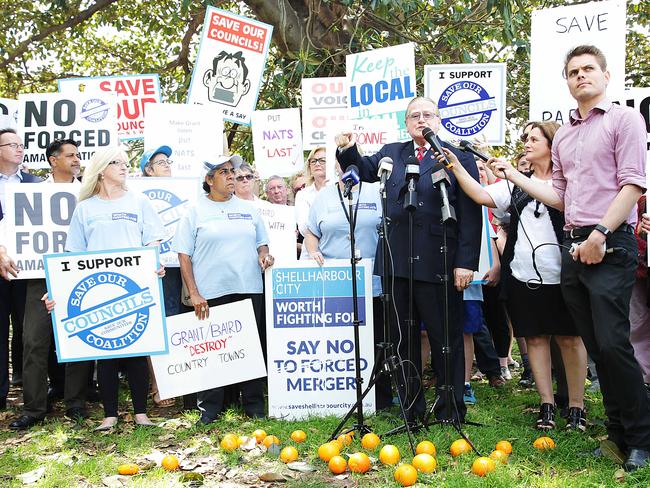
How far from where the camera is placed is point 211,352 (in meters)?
5.64

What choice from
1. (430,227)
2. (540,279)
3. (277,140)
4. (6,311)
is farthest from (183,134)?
(540,279)

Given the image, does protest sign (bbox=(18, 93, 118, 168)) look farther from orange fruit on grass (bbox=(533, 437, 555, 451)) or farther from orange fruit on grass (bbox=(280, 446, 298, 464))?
orange fruit on grass (bbox=(533, 437, 555, 451))

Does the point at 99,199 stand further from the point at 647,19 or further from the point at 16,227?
the point at 647,19

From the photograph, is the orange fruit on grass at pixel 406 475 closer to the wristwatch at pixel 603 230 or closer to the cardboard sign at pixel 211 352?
the wristwatch at pixel 603 230

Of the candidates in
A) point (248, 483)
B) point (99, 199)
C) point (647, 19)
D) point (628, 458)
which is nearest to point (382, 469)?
point (248, 483)

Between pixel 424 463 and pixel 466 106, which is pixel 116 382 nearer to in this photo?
pixel 424 463

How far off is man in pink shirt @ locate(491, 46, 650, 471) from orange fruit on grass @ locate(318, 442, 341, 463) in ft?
4.93

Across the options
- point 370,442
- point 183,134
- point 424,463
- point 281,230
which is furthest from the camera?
point 183,134

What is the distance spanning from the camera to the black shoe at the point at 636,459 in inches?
154

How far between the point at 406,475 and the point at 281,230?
10.5 ft

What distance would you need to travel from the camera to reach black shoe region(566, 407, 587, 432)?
485cm

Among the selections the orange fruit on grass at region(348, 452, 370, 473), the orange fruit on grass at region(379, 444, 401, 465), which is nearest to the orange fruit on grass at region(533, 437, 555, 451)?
the orange fruit on grass at region(379, 444, 401, 465)

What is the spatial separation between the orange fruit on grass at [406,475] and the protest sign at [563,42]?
3.26 metres

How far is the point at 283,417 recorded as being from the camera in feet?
18.2
